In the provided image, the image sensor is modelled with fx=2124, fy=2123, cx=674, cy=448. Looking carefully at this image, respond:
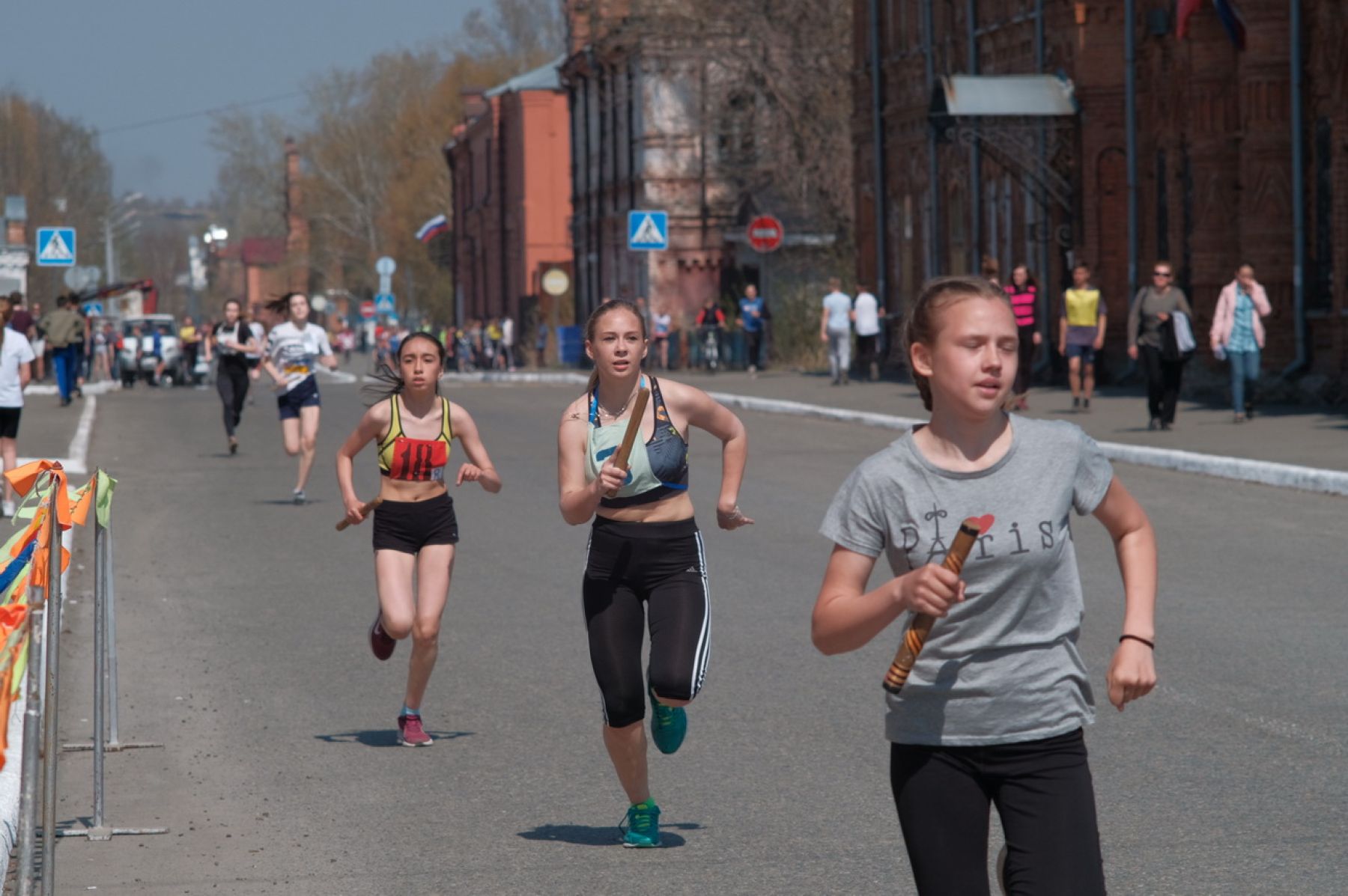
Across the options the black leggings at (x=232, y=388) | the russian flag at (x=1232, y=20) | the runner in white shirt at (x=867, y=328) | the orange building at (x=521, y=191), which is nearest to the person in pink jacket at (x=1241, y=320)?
the russian flag at (x=1232, y=20)

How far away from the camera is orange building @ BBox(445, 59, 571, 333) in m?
74.9

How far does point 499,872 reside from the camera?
6082 mm

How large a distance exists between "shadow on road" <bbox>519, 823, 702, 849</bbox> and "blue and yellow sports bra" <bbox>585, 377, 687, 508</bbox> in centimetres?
102

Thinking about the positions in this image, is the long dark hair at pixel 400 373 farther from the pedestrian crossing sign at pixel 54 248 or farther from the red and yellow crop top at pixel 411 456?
the pedestrian crossing sign at pixel 54 248

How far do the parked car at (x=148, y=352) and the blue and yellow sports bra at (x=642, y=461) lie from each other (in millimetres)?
46738

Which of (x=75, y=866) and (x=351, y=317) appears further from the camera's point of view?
(x=351, y=317)

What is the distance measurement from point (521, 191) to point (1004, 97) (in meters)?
45.8

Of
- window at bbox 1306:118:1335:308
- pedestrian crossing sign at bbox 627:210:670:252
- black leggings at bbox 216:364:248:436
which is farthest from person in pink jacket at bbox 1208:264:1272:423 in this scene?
pedestrian crossing sign at bbox 627:210:670:252

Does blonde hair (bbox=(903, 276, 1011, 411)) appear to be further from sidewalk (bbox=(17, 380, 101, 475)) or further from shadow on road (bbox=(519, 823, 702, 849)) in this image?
sidewalk (bbox=(17, 380, 101, 475))

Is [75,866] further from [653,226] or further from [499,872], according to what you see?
[653,226]

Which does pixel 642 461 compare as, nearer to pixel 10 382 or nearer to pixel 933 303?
pixel 933 303

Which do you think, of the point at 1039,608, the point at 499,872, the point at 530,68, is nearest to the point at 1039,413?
the point at 499,872

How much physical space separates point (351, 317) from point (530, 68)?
1502 inches

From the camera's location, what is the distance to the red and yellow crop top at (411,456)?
842 centimetres
